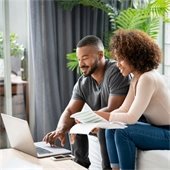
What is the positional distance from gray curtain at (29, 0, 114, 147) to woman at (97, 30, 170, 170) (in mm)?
1371

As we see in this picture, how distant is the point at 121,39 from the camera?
2092mm

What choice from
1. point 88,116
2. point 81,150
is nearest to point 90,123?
point 88,116

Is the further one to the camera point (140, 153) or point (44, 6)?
point (44, 6)

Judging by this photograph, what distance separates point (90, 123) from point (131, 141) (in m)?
0.26

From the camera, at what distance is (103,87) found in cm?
231

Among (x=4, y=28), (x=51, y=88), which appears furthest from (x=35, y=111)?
(x=4, y=28)

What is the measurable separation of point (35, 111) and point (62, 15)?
964mm

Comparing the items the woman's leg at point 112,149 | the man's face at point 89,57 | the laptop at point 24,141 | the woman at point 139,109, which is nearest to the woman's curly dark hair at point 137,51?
the woman at point 139,109

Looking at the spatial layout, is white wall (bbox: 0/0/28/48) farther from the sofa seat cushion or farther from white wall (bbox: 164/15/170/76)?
the sofa seat cushion

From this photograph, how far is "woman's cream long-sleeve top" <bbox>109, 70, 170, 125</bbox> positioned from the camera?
1846 mm

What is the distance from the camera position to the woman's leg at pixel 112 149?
6.24 ft

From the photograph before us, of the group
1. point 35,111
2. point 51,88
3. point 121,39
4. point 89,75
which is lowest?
point 35,111

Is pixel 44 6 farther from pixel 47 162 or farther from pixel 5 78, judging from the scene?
pixel 47 162

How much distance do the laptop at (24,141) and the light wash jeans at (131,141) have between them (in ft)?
0.86
